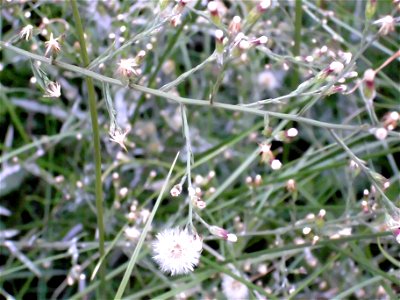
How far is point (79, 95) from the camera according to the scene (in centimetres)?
158

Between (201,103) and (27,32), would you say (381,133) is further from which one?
(27,32)

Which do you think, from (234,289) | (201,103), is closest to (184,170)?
(234,289)

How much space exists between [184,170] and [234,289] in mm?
240

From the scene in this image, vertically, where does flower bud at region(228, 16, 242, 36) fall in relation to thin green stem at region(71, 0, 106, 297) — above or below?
above

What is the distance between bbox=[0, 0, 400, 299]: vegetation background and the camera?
1187 millimetres

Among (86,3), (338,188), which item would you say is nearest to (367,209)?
(338,188)

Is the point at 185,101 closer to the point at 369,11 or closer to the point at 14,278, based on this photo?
the point at 369,11

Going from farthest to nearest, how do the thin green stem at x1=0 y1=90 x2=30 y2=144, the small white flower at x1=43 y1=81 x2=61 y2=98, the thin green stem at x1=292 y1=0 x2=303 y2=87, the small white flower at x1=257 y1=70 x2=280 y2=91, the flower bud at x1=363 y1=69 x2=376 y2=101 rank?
1. the small white flower at x1=257 y1=70 x2=280 y2=91
2. the thin green stem at x1=0 y1=90 x2=30 y2=144
3. the thin green stem at x1=292 y1=0 x2=303 y2=87
4. the small white flower at x1=43 y1=81 x2=61 y2=98
5. the flower bud at x1=363 y1=69 x2=376 y2=101

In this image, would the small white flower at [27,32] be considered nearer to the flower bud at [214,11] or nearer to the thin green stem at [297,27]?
the flower bud at [214,11]

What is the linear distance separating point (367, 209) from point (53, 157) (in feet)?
2.51

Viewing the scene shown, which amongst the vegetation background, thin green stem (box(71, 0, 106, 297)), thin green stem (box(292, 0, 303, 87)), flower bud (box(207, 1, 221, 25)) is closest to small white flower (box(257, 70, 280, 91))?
the vegetation background

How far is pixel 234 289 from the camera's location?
121cm

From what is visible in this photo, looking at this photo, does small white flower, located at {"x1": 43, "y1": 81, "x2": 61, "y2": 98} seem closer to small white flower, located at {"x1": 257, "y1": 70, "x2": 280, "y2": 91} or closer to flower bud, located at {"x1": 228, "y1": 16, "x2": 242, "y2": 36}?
flower bud, located at {"x1": 228, "y1": 16, "x2": 242, "y2": 36}

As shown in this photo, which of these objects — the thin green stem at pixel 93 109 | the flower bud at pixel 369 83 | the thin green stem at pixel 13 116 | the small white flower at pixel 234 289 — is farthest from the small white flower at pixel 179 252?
the thin green stem at pixel 13 116
